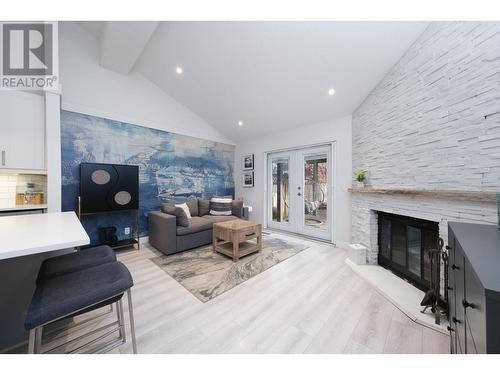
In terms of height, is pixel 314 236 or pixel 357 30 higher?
pixel 357 30

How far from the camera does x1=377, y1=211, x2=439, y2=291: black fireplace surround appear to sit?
6.58 feet

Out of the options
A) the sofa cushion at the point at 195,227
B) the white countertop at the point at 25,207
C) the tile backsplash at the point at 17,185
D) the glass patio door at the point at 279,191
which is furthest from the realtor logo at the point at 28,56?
the glass patio door at the point at 279,191

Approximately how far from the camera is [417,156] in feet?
6.45

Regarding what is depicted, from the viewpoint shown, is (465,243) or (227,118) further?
(227,118)

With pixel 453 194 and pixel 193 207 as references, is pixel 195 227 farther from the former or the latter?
pixel 453 194

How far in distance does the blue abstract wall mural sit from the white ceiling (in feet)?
3.59

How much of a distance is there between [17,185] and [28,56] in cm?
163

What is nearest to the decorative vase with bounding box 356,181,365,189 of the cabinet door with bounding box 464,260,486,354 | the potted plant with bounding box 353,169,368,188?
the potted plant with bounding box 353,169,368,188

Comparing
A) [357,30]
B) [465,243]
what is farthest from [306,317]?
[357,30]

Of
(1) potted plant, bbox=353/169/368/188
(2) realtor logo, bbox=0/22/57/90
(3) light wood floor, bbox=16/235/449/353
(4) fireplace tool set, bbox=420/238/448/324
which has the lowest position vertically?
(3) light wood floor, bbox=16/235/449/353

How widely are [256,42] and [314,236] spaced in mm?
3604

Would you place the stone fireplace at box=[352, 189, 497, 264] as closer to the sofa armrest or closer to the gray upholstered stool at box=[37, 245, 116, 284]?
the gray upholstered stool at box=[37, 245, 116, 284]

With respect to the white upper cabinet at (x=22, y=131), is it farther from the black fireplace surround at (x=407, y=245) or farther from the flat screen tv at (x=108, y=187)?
the black fireplace surround at (x=407, y=245)
